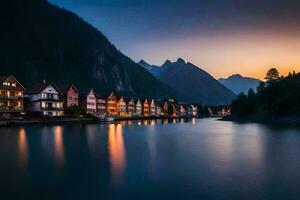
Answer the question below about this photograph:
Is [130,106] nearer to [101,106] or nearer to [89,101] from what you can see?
[101,106]

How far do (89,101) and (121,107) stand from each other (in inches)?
1338

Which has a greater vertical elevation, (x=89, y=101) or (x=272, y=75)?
(x=272, y=75)

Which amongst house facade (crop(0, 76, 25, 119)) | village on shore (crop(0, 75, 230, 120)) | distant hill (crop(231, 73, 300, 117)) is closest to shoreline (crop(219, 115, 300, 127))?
distant hill (crop(231, 73, 300, 117))

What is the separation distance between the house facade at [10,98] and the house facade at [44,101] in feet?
17.3

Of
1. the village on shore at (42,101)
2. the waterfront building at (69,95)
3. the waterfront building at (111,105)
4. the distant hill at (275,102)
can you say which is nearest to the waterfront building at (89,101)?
the village on shore at (42,101)

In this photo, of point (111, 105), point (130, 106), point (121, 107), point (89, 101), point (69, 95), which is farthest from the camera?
point (130, 106)

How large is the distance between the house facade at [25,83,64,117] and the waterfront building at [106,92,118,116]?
43191mm

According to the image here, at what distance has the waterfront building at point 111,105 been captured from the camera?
143750 millimetres

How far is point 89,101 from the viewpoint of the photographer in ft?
412

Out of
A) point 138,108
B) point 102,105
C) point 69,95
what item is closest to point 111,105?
point 102,105

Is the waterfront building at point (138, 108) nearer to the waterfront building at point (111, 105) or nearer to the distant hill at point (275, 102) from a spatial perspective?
the waterfront building at point (111, 105)

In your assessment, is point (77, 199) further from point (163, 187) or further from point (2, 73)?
point (2, 73)

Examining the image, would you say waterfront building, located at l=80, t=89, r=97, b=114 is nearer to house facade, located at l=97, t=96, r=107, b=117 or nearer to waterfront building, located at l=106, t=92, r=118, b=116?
house facade, located at l=97, t=96, r=107, b=117

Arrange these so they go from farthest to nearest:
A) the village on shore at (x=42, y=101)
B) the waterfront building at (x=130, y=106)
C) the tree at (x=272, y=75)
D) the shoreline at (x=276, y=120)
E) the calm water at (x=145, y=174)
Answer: the waterfront building at (x=130, y=106) → the tree at (x=272, y=75) → the shoreline at (x=276, y=120) → the village on shore at (x=42, y=101) → the calm water at (x=145, y=174)
